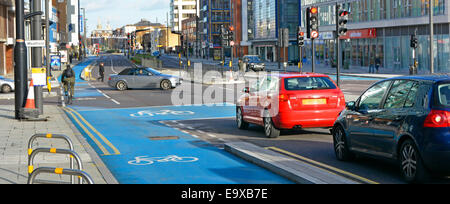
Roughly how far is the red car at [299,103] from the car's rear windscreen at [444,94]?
227 inches

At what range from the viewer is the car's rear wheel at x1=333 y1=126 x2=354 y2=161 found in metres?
11.1

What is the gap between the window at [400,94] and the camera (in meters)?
9.16


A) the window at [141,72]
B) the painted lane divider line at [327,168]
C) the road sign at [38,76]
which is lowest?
the painted lane divider line at [327,168]

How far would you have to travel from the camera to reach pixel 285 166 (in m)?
10.2

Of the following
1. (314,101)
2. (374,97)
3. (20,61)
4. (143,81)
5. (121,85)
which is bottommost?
(314,101)

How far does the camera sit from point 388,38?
200 feet

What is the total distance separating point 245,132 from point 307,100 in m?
2.67

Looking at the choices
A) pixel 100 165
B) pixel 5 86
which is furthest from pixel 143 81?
pixel 100 165

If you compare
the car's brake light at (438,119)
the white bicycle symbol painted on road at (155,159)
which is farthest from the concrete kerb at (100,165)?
the car's brake light at (438,119)

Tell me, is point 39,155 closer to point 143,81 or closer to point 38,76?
point 38,76

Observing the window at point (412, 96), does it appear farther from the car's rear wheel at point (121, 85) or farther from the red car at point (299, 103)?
the car's rear wheel at point (121, 85)

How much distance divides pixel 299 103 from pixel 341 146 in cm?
324
